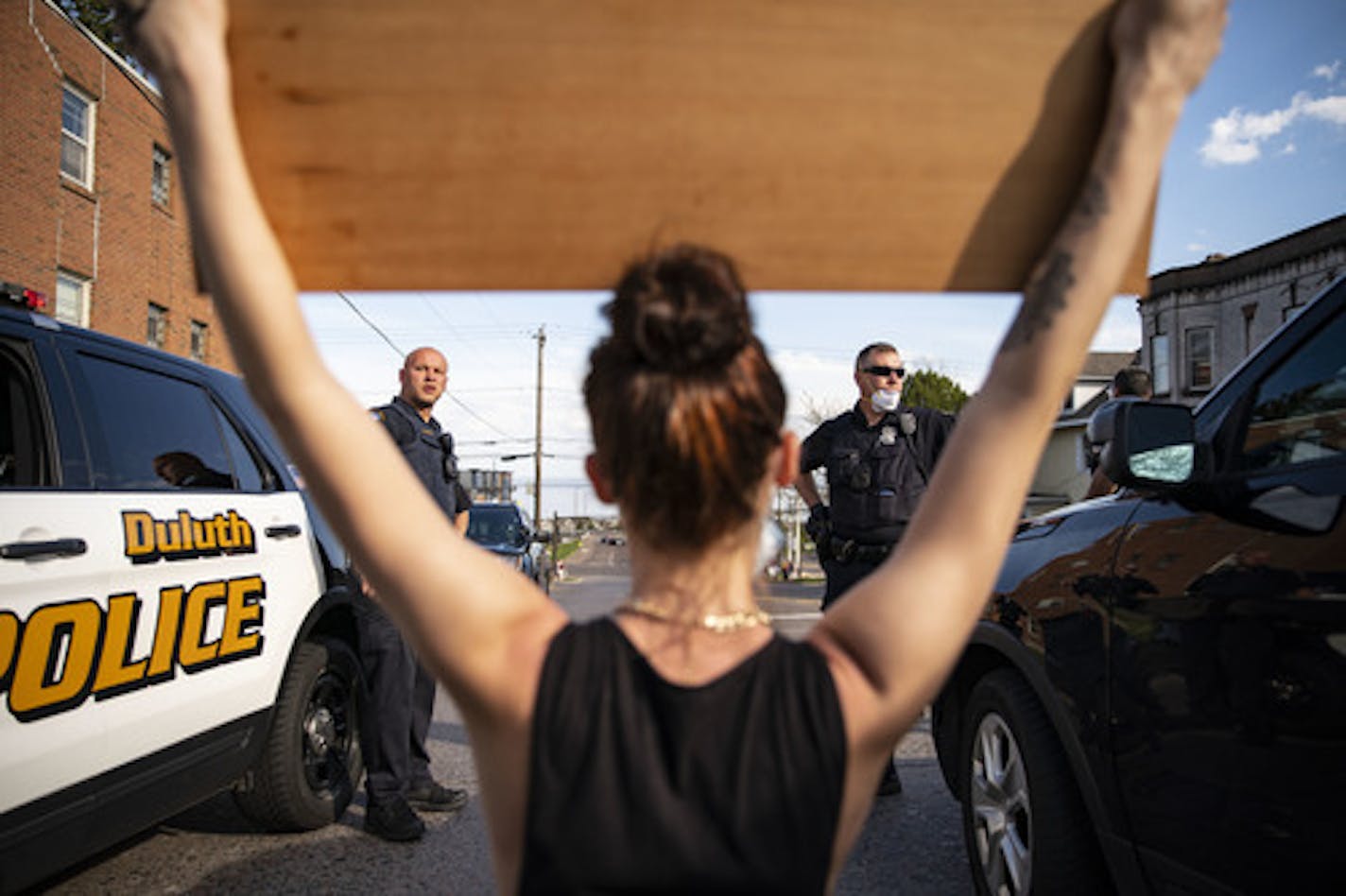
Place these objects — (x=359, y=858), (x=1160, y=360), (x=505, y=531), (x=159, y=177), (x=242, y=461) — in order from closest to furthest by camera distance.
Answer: (x=359, y=858) < (x=242, y=461) < (x=505, y=531) < (x=159, y=177) < (x=1160, y=360)

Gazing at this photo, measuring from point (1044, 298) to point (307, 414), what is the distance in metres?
0.87

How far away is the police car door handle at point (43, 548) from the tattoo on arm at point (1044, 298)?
2846mm

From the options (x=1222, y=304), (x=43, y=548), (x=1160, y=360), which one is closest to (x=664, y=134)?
(x=43, y=548)

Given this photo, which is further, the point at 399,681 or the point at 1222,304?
the point at 1222,304


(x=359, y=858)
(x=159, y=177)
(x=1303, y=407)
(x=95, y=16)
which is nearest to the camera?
(x=1303, y=407)

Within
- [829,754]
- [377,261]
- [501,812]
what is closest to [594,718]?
[501,812]

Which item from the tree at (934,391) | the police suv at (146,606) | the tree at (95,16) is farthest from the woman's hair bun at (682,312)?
the tree at (934,391)

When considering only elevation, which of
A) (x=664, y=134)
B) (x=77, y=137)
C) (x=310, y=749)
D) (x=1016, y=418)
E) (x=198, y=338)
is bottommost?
(x=310, y=749)

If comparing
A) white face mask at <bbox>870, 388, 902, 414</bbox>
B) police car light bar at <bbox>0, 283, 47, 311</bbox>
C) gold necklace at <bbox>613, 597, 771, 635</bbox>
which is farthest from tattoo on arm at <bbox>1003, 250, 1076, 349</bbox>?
white face mask at <bbox>870, 388, 902, 414</bbox>

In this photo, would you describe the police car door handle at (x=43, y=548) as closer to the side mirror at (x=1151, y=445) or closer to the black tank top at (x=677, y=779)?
the black tank top at (x=677, y=779)

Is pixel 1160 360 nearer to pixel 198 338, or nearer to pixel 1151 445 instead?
pixel 198 338

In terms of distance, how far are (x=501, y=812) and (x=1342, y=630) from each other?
5.39 ft

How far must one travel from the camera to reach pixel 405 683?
4.70 meters

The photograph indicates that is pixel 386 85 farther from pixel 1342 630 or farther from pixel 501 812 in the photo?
pixel 1342 630
